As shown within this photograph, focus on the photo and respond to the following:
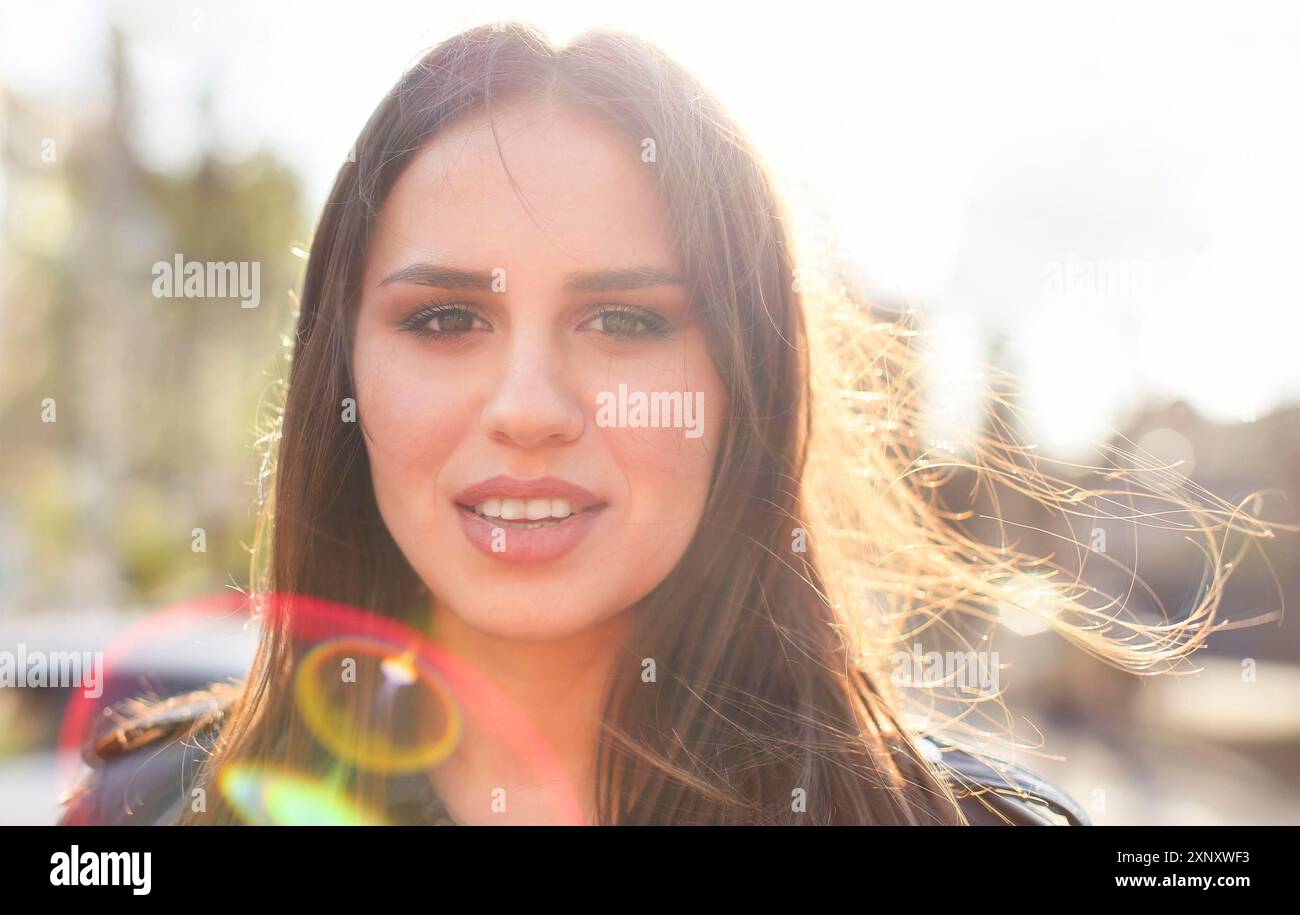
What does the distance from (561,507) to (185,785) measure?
115 centimetres

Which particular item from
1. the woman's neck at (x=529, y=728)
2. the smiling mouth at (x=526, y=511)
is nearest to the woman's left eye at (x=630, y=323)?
the smiling mouth at (x=526, y=511)

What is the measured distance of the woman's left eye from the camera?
1808 millimetres

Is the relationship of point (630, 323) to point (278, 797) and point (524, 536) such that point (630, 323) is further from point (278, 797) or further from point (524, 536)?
point (278, 797)

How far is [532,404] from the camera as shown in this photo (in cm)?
172

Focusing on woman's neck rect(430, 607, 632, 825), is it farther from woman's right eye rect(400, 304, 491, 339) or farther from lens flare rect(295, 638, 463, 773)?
woman's right eye rect(400, 304, 491, 339)

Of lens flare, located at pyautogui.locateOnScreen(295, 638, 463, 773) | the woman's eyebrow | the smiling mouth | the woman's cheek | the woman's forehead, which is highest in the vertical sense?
the woman's forehead

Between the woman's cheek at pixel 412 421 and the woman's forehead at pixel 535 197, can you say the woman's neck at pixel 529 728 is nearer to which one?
the woman's cheek at pixel 412 421

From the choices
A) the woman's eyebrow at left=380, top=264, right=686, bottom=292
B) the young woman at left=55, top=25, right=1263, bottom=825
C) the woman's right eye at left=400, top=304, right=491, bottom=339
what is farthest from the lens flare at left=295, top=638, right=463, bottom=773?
the woman's eyebrow at left=380, top=264, right=686, bottom=292

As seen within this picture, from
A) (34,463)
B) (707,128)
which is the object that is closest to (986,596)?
(707,128)

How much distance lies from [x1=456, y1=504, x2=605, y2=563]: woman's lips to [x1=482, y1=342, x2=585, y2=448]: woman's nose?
0.54 ft

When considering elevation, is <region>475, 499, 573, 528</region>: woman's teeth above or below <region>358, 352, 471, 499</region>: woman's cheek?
below

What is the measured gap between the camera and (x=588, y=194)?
5.79 feet
